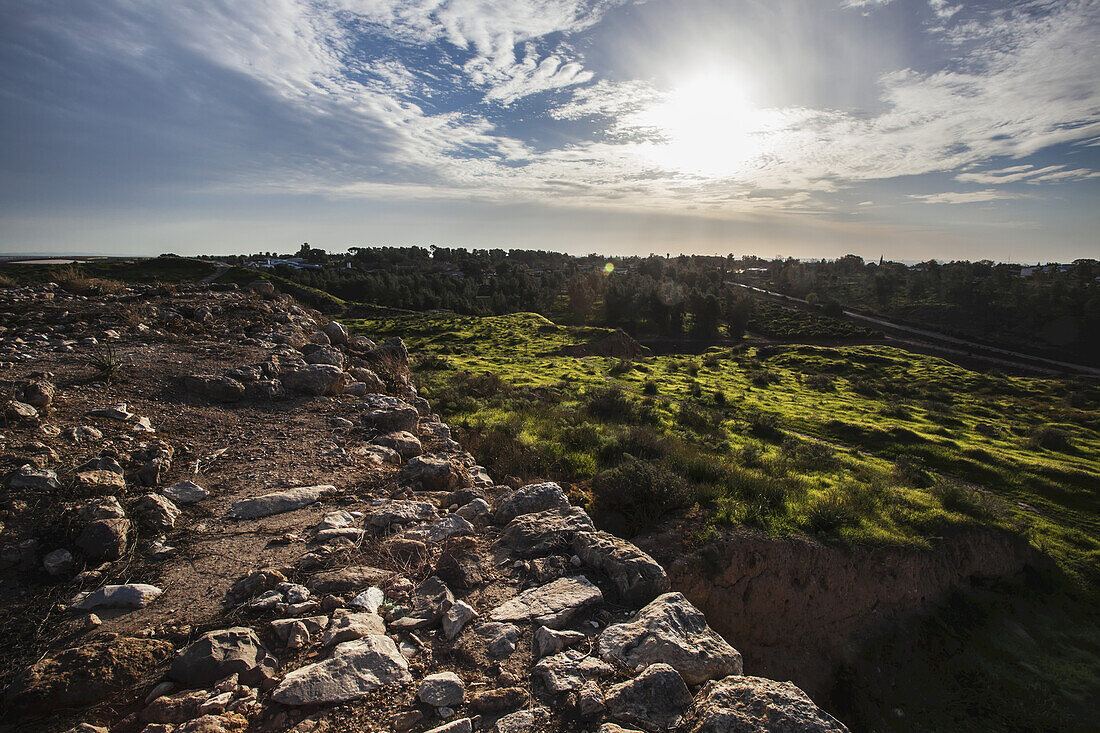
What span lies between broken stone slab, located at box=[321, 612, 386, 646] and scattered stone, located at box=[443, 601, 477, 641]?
57 cm

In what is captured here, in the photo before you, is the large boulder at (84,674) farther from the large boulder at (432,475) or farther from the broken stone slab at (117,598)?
the large boulder at (432,475)

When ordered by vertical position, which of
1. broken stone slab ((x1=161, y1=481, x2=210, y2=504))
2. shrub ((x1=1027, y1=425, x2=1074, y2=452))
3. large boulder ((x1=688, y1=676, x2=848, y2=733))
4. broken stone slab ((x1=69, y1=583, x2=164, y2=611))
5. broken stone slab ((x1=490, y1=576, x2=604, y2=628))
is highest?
broken stone slab ((x1=161, y1=481, x2=210, y2=504))

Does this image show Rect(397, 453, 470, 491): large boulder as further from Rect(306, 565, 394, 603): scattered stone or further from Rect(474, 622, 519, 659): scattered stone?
Rect(474, 622, 519, 659): scattered stone

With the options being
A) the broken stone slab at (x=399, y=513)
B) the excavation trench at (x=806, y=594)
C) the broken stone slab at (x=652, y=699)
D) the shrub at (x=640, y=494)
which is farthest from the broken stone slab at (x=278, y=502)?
the excavation trench at (x=806, y=594)

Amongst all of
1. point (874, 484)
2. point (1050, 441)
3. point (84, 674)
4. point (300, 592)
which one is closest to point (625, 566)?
point (300, 592)

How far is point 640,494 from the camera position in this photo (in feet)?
30.0

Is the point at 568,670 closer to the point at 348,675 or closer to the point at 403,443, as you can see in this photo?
the point at 348,675

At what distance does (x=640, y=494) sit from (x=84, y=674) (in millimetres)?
7862

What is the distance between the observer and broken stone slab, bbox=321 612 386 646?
3.86 meters

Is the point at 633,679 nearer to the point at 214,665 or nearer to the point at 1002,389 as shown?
the point at 214,665

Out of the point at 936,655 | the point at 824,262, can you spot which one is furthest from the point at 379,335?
the point at 824,262

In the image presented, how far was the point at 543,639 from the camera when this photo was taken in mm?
4285

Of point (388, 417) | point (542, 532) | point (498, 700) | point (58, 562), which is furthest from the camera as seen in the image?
point (388, 417)

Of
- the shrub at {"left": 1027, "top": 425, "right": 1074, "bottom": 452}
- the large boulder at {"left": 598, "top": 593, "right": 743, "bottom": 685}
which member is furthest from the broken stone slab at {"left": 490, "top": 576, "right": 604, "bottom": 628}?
the shrub at {"left": 1027, "top": 425, "right": 1074, "bottom": 452}
